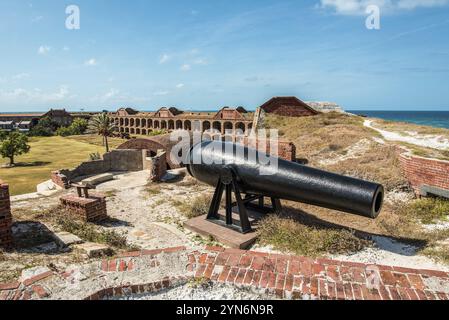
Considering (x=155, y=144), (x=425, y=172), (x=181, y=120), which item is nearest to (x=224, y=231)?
(x=425, y=172)

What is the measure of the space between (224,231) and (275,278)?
240 cm

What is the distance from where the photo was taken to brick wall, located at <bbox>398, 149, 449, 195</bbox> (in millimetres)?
7299

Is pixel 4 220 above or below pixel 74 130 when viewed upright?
below

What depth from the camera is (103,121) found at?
101ft

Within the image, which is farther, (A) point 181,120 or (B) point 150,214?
(A) point 181,120

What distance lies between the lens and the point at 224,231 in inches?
233

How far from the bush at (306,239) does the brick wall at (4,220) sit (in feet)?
13.5

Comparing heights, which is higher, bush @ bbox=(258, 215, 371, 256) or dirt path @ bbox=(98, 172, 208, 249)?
bush @ bbox=(258, 215, 371, 256)

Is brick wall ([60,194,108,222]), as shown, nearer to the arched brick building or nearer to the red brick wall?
the red brick wall

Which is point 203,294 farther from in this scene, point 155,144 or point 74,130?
point 74,130

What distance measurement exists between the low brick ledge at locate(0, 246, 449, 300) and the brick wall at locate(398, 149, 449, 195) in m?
4.52

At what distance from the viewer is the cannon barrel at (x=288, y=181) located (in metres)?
4.62

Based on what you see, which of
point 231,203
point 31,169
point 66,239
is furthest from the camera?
point 31,169

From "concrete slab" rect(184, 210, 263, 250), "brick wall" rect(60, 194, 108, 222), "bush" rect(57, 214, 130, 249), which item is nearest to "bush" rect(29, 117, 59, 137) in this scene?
"brick wall" rect(60, 194, 108, 222)
